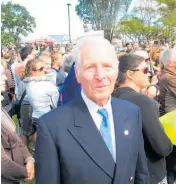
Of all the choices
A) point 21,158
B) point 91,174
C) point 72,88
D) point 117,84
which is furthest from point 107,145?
point 72,88

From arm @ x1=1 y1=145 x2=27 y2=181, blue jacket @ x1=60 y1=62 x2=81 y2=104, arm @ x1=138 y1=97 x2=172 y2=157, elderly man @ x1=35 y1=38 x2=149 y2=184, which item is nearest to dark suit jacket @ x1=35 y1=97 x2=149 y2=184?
elderly man @ x1=35 y1=38 x2=149 y2=184

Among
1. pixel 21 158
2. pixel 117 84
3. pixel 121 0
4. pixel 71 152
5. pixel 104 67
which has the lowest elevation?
pixel 21 158

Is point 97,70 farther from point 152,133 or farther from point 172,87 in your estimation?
point 172,87

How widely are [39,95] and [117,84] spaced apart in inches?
75.0

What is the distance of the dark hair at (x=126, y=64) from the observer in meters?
2.12

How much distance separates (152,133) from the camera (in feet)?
Answer: 6.20

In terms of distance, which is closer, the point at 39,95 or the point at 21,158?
the point at 21,158

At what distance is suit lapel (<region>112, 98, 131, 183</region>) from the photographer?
1429 mm

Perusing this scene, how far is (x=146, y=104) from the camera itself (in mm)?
1883

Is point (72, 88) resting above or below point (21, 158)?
above

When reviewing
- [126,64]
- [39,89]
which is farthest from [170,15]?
[126,64]

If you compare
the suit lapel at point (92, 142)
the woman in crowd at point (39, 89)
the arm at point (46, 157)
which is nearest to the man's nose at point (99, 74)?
the suit lapel at point (92, 142)

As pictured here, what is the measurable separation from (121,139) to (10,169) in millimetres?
926

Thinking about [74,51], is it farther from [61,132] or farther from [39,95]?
[39,95]
